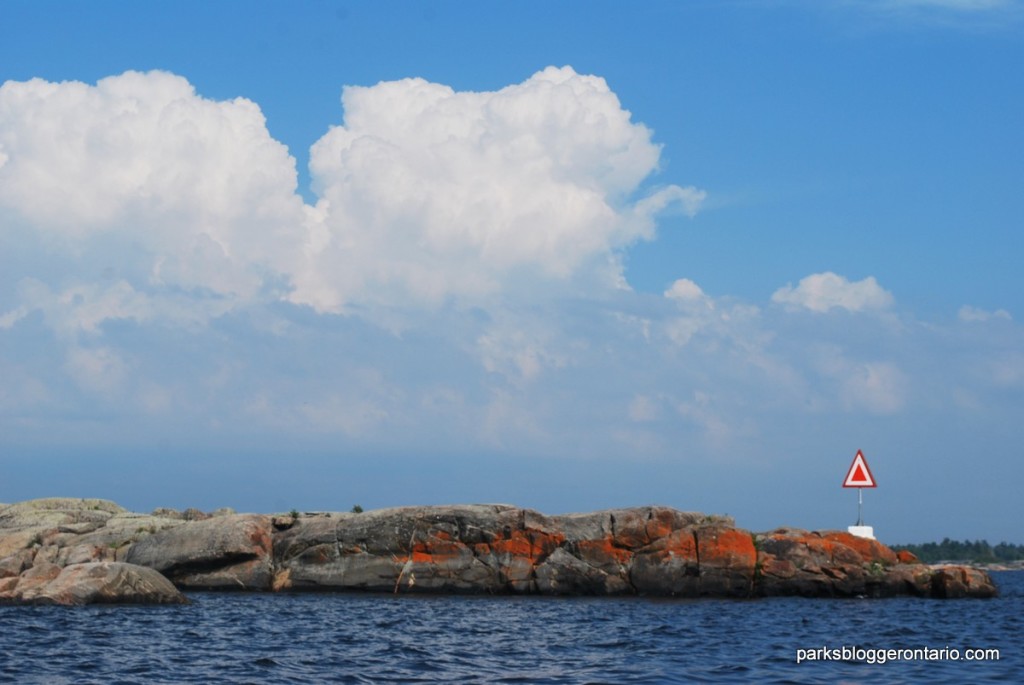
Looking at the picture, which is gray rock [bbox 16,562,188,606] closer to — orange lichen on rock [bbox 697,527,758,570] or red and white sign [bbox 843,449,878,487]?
orange lichen on rock [bbox 697,527,758,570]

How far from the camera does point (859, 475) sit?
141ft

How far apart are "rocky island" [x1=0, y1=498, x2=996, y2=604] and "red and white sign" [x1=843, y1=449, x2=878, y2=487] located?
10.6ft

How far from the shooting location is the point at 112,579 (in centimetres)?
3806

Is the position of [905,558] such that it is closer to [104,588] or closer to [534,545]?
[534,545]

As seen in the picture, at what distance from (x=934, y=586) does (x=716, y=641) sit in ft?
63.5

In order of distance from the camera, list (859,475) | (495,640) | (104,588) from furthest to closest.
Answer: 1. (859,475)
2. (104,588)
3. (495,640)

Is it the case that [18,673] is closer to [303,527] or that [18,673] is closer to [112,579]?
[112,579]

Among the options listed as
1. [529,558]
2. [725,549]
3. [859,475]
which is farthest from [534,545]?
[859,475]

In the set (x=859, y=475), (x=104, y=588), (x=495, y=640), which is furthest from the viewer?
(x=859, y=475)

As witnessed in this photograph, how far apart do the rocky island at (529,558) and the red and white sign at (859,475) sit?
10.6ft

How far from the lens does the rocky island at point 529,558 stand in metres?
43.2

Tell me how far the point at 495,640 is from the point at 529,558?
1436cm

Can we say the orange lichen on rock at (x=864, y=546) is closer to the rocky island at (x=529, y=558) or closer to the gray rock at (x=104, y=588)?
the rocky island at (x=529, y=558)

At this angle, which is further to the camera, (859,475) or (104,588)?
(859,475)
